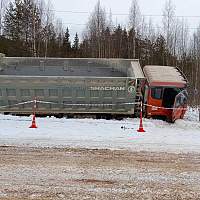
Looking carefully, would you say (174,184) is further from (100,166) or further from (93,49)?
(93,49)

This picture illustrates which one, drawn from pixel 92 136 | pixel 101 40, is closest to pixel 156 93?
pixel 92 136

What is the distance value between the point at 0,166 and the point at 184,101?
13145 mm

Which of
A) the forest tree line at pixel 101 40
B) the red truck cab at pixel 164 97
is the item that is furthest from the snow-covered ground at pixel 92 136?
the forest tree line at pixel 101 40

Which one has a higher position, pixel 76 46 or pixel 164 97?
pixel 76 46

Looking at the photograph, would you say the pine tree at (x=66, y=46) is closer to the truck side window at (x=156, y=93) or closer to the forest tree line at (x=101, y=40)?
the forest tree line at (x=101, y=40)

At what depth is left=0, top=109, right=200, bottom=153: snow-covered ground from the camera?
1050 cm

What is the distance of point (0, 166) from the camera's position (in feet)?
25.2

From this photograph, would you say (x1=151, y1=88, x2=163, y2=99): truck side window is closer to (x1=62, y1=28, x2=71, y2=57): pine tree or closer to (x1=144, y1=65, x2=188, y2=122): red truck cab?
(x1=144, y1=65, x2=188, y2=122): red truck cab

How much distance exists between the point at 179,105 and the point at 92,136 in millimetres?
7995

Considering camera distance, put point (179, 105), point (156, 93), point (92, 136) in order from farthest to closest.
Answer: point (179, 105), point (156, 93), point (92, 136)

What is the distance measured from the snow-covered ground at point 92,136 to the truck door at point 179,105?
3.57m

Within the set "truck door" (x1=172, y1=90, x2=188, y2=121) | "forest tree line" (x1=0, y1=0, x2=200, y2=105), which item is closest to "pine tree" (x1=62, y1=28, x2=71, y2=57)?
"forest tree line" (x1=0, y1=0, x2=200, y2=105)

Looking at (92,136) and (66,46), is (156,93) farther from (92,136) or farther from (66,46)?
(66,46)

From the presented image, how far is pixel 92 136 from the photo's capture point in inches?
469
